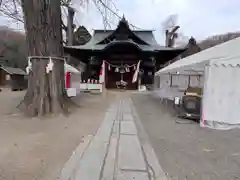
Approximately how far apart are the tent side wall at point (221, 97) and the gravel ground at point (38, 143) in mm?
2811

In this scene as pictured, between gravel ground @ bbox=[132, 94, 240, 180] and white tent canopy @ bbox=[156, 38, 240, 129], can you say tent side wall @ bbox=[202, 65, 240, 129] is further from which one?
gravel ground @ bbox=[132, 94, 240, 180]

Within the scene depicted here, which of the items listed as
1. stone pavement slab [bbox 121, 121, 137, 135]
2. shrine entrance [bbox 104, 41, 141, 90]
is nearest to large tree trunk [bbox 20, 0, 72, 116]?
stone pavement slab [bbox 121, 121, 137, 135]

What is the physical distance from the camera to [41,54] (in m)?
6.03

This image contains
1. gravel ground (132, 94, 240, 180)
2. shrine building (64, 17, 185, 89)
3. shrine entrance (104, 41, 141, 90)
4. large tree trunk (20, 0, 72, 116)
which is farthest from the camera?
shrine entrance (104, 41, 141, 90)

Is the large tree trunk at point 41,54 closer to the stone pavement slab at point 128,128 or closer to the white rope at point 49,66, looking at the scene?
the white rope at point 49,66

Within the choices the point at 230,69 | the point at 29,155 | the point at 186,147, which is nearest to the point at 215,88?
the point at 230,69

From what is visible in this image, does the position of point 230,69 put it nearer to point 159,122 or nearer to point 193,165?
point 159,122

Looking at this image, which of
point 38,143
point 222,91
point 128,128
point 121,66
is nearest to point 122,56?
point 121,66

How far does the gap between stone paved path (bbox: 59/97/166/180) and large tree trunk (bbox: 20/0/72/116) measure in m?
2.26

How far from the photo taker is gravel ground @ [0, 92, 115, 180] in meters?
2.65

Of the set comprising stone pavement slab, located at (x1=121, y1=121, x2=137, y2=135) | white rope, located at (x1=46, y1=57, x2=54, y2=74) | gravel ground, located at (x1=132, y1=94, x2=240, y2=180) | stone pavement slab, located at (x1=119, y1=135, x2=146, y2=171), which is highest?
white rope, located at (x1=46, y1=57, x2=54, y2=74)

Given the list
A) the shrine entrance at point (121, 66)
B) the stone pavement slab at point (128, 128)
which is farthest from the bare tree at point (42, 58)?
the shrine entrance at point (121, 66)

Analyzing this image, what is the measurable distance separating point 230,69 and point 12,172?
507 centimetres

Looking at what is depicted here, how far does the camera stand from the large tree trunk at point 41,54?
596cm
